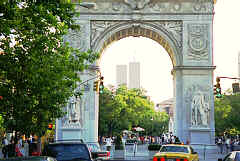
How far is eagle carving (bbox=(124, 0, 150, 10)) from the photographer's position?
130ft

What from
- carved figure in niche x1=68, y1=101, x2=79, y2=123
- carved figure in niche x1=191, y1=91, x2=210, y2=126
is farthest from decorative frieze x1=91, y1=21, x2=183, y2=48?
→ carved figure in niche x1=68, y1=101, x2=79, y2=123

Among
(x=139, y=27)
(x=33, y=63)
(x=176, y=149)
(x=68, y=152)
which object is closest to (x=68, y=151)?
(x=68, y=152)

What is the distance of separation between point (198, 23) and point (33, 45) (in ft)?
80.8

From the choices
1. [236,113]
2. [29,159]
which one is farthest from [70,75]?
[236,113]

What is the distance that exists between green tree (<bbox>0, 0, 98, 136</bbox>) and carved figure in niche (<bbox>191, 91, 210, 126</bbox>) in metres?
19.1

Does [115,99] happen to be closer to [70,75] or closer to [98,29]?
[98,29]

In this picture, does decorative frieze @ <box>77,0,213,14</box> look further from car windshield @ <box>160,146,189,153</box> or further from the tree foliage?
the tree foliage

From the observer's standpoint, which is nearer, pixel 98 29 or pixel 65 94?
pixel 65 94

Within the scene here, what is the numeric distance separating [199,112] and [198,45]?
5.95 meters

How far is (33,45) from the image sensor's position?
17.3 meters

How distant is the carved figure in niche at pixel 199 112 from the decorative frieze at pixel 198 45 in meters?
3.76

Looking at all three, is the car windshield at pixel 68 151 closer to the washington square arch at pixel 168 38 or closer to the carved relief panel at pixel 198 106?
the washington square arch at pixel 168 38

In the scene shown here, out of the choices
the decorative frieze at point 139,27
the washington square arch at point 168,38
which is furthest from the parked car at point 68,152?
the decorative frieze at point 139,27

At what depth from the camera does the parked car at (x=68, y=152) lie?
15025 millimetres
